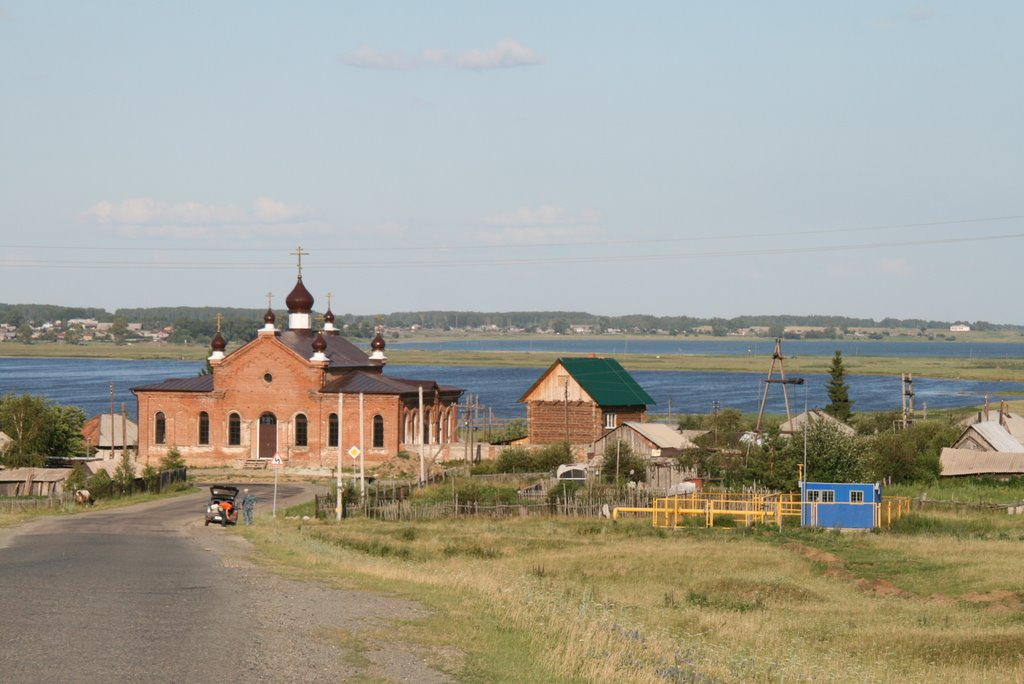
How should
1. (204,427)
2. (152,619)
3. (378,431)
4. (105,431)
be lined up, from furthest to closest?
(105,431), (204,427), (378,431), (152,619)

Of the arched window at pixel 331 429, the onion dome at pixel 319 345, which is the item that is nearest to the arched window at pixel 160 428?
the onion dome at pixel 319 345

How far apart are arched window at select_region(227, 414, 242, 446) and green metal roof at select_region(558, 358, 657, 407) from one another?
16.9m

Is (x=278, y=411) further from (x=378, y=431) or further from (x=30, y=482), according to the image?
(x=30, y=482)

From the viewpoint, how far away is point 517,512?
47.8 m

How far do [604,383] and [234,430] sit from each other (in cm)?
2019

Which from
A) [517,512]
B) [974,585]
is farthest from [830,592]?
[517,512]

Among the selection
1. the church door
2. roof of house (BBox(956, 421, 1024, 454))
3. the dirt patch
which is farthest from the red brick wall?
the dirt patch

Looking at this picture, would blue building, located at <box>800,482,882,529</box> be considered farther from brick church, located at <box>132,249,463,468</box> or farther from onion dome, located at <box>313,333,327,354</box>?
onion dome, located at <box>313,333,327,354</box>

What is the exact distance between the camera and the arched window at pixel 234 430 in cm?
6819

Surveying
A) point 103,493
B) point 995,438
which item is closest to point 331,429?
point 103,493

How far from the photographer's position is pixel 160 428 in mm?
69312

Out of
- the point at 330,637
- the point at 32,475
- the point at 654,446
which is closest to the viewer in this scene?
the point at 330,637

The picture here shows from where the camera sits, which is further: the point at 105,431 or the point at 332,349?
the point at 105,431

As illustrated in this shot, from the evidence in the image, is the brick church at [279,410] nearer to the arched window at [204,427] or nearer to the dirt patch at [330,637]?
the arched window at [204,427]
